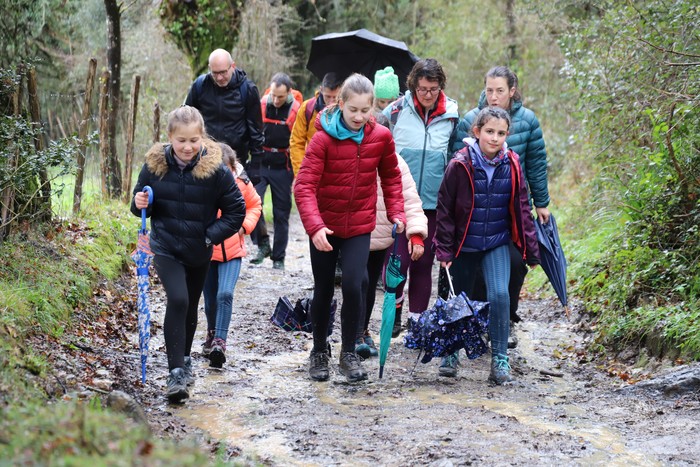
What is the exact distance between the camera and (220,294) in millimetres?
6906

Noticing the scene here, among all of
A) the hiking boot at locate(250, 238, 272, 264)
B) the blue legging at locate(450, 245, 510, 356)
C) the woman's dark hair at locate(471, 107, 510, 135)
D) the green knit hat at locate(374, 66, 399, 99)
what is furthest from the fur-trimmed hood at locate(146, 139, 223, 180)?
the hiking boot at locate(250, 238, 272, 264)

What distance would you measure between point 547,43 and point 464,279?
13.7m

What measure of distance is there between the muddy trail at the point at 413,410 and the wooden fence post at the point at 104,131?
3.69m

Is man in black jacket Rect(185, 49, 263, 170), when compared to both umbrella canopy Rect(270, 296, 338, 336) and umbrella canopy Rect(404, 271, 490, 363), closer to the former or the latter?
umbrella canopy Rect(270, 296, 338, 336)

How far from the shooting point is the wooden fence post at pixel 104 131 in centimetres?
1077

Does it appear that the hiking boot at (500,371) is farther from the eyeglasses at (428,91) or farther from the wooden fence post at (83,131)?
the wooden fence post at (83,131)

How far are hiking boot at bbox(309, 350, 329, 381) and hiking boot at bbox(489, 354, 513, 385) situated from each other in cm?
124

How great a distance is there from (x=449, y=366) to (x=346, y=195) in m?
1.56

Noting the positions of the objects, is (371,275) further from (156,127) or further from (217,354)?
(156,127)

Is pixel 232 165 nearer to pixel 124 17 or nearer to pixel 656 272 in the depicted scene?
pixel 656 272

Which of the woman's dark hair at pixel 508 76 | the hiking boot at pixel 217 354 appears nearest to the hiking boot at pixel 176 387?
the hiking boot at pixel 217 354

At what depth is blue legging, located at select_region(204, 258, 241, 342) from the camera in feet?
22.6

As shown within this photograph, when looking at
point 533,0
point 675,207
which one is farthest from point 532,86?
point 675,207

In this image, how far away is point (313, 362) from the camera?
6645mm
